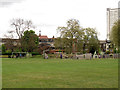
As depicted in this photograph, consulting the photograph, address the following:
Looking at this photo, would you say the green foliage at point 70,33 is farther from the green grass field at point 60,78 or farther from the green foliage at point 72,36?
the green grass field at point 60,78

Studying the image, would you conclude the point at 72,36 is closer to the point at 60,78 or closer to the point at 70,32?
the point at 70,32

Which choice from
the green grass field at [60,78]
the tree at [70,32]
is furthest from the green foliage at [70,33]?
the green grass field at [60,78]

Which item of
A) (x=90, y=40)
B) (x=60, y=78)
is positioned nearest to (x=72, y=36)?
(x=90, y=40)

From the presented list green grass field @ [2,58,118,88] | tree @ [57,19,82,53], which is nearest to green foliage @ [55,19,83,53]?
tree @ [57,19,82,53]

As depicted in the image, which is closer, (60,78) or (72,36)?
(60,78)

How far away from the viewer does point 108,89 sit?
1047cm

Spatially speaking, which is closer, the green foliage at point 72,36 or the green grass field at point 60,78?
the green grass field at point 60,78

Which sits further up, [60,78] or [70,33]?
[70,33]

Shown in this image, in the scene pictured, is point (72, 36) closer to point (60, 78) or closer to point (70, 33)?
point (70, 33)

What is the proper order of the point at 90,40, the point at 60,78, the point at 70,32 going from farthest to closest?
the point at 90,40
the point at 70,32
the point at 60,78

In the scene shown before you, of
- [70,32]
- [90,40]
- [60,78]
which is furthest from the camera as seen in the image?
[90,40]

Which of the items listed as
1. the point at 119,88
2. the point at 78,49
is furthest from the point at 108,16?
the point at 119,88

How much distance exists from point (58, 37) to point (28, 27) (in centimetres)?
1204

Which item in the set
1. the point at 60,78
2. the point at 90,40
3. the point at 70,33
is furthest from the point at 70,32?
the point at 60,78
